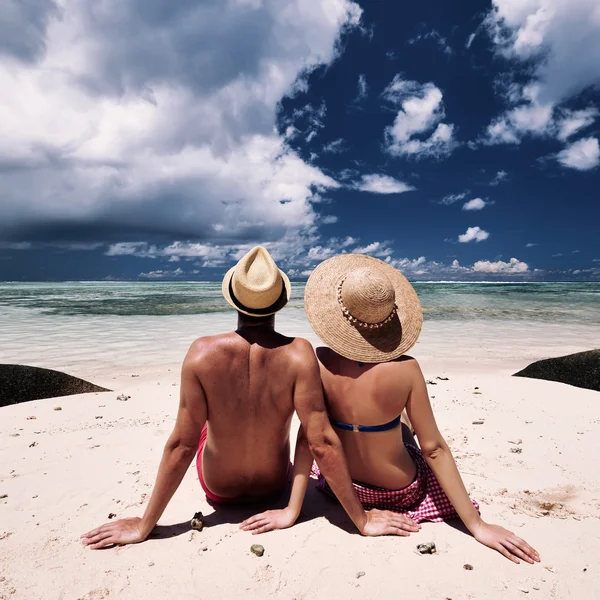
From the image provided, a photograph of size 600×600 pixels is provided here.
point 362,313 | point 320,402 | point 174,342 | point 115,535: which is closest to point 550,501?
point 320,402

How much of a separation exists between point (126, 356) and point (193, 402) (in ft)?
24.8

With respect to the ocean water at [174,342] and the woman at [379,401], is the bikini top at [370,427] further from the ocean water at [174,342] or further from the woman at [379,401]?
the ocean water at [174,342]

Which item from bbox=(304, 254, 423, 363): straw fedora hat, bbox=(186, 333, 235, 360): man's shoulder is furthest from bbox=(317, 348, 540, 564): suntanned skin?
bbox=(186, 333, 235, 360): man's shoulder

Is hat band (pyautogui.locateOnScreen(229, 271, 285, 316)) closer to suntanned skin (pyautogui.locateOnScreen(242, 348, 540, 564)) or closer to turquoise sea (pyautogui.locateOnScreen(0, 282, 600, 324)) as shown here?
suntanned skin (pyautogui.locateOnScreen(242, 348, 540, 564))

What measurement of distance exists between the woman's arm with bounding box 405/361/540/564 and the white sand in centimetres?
8

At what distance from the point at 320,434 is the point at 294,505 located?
0.60m

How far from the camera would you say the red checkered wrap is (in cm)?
236

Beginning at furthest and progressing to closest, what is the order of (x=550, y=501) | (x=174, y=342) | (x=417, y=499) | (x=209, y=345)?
1. (x=174, y=342)
2. (x=550, y=501)
3. (x=417, y=499)
4. (x=209, y=345)

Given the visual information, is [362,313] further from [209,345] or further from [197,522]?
[197,522]

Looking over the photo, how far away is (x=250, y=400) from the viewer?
6.79 feet

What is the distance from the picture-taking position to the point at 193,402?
2008 mm

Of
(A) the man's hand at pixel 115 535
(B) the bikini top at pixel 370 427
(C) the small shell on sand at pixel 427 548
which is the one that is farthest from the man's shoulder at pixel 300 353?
(A) the man's hand at pixel 115 535

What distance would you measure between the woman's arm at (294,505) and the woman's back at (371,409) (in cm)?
24

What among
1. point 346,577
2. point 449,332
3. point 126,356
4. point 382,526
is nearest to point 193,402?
point 346,577
